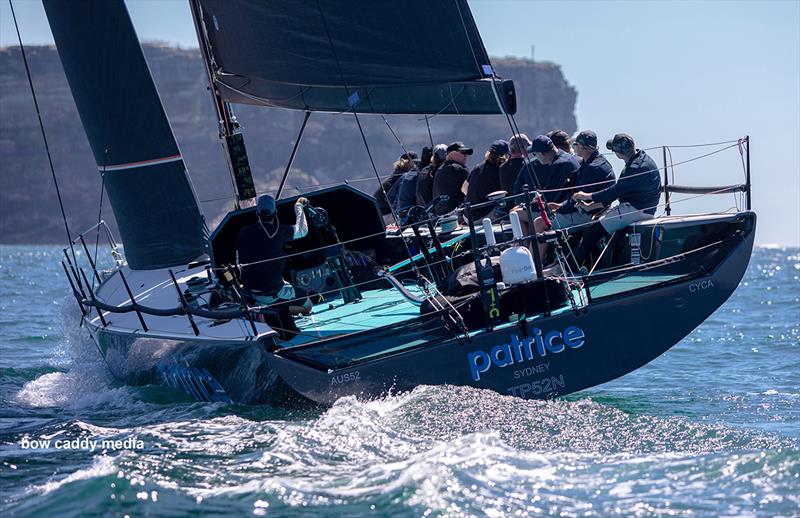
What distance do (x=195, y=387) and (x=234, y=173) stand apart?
2.37 meters

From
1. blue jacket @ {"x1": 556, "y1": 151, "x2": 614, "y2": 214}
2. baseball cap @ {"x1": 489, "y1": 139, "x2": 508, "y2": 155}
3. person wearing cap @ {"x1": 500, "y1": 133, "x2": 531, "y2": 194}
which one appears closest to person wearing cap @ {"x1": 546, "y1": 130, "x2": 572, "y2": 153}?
person wearing cap @ {"x1": 500, "y1": 133, "x2": 531, "y2": 194}

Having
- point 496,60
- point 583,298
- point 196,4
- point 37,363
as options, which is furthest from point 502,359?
point 496,60

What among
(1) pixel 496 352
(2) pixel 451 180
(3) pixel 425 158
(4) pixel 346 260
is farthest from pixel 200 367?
(3) pixel 425 158

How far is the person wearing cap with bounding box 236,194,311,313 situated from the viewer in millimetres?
7941

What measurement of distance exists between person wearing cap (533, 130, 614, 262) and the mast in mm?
2609

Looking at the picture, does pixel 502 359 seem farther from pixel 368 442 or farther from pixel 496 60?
pixel 496 60

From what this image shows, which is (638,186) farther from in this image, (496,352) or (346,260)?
(346,260)

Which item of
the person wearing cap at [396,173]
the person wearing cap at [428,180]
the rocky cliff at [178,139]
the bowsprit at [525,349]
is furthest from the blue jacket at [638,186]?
the rocky cliff at [178,139]

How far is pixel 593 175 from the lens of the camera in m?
8.80

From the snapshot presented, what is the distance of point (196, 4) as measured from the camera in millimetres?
9719

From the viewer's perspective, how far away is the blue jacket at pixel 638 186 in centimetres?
840

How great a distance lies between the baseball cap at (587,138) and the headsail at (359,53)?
64 centimetres

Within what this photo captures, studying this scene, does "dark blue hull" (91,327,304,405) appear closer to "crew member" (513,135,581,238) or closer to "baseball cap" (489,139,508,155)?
"crew member" (513,135,581,238)

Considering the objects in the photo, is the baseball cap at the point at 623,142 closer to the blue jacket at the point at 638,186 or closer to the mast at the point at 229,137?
the blue jacket at the point at 638,186
